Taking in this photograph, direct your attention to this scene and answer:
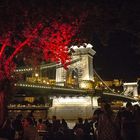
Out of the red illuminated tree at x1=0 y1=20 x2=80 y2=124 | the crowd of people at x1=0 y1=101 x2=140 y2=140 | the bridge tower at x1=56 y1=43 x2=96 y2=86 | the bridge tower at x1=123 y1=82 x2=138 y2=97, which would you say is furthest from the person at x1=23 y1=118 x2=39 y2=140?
the bridge tower at x1=123 y1=82 x2=138 y2=97

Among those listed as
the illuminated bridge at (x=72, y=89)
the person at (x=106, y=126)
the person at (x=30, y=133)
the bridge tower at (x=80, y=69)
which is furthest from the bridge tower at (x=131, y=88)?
the person at (x=106, y=126)

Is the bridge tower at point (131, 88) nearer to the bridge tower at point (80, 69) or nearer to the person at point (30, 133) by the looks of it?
the bridge tower at point (80, 69)

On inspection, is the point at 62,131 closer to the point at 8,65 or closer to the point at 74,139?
the point at 74,139

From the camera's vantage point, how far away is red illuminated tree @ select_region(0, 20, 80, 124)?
44.9ft

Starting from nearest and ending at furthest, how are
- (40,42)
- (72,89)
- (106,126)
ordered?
(106,126)
(40,42)
(72,89)

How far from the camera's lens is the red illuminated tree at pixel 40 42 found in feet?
44.9

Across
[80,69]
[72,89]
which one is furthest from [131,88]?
[72,89]

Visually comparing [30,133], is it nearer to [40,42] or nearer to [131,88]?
[40,42]

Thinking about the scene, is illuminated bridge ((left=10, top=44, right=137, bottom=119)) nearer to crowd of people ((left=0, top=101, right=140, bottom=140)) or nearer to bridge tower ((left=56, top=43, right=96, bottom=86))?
bridge tower ((left=56, top=43, right=96, bottom=86))

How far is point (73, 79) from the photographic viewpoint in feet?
169

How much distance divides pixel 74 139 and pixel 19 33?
4744 mm

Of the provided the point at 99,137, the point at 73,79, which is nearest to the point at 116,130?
the point at 99,137

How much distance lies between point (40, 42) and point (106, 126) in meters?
6.94

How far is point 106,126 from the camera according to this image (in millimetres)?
8000
